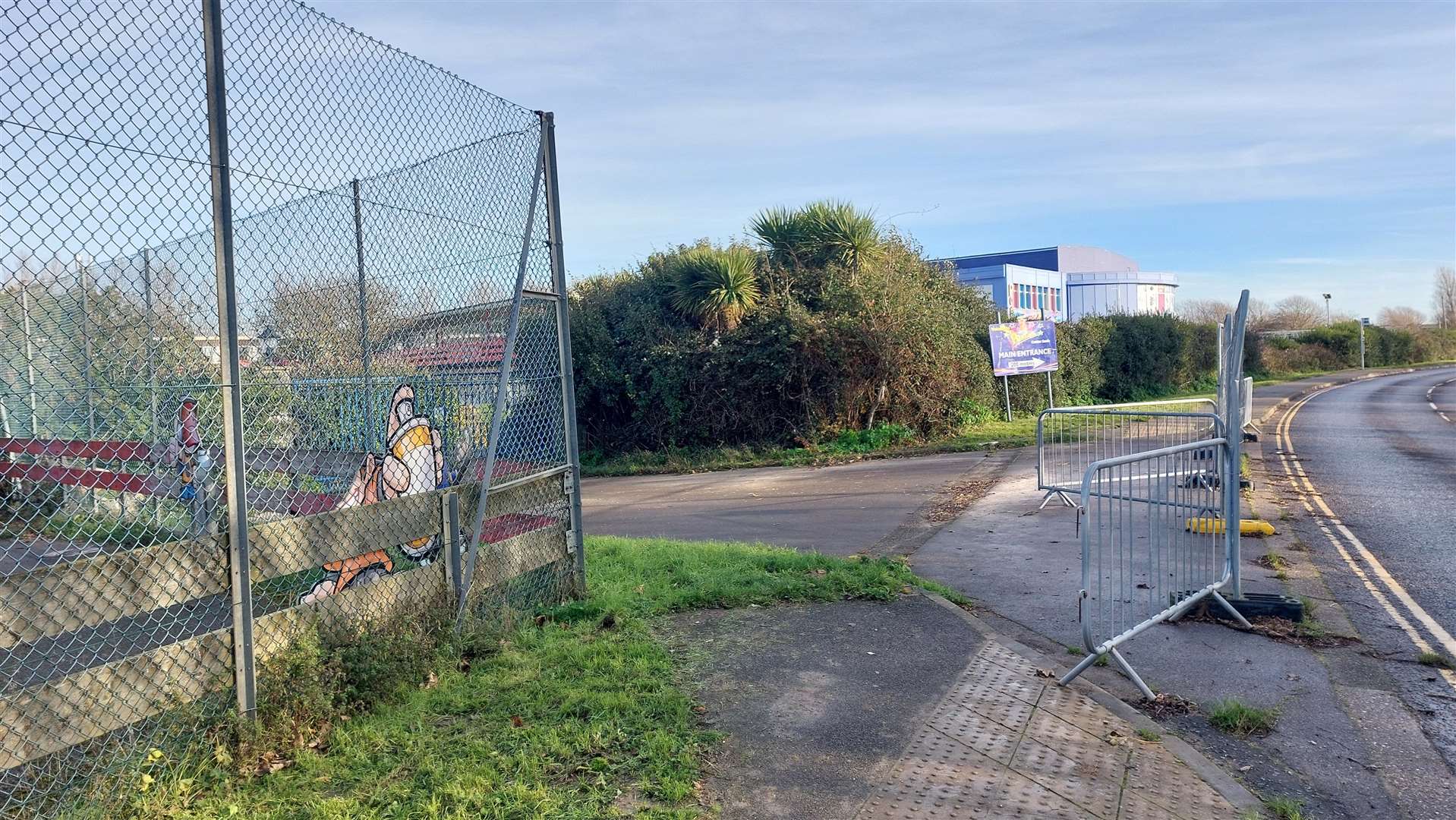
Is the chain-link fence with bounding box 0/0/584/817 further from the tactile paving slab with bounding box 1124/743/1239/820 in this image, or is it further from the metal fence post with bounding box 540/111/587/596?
the tactile paving slab with bounding box 1124/743/1239/820

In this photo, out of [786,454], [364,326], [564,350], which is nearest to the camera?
[364,326]

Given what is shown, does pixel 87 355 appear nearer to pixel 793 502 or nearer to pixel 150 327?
pixel 150 327

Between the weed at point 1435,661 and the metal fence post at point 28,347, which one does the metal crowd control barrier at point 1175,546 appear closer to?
the weed at point 1435,661

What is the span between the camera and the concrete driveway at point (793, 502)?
10.7 meters

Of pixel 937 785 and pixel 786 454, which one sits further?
pixel 786 454

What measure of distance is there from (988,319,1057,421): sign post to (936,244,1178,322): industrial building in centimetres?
2862

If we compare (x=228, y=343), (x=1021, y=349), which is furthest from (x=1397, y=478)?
(x=228, y=343)

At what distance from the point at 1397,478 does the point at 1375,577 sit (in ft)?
22.8

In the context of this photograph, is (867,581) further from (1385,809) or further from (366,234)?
(366,234)

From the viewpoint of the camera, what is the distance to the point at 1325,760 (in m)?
4.52

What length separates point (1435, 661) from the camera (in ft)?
19.0

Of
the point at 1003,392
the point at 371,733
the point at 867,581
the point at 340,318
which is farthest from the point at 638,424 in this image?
the point at 371,733

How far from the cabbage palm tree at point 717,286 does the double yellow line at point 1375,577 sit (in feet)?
33.1

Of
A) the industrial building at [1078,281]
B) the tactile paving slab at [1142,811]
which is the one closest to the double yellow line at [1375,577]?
the tactile paving slab at [1142,811]
